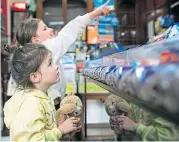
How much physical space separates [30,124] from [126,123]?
1.01 ft

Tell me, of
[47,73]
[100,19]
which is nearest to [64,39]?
[47,73]

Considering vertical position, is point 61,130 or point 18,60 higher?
point 18,60

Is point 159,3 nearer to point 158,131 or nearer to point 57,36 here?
point 57,36

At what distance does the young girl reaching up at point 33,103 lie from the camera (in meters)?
1.08

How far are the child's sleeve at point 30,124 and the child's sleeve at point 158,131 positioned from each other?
354mm

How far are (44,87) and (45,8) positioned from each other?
208 inches

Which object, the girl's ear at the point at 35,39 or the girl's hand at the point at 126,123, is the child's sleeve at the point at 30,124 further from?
the girl's ear at the point at 35,39

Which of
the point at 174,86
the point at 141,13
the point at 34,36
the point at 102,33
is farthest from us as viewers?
the point at 141,13

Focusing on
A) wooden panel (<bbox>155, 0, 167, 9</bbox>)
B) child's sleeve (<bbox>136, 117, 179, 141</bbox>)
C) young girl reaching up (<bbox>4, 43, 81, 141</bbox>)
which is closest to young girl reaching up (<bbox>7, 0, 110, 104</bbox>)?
young girl reaching up (<bbox>4, 43, 81, 141</bbox>)

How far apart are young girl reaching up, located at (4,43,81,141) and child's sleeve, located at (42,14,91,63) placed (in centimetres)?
35

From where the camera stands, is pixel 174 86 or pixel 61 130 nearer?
pixel 174 86

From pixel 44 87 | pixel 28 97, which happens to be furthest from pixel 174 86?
pixel 44 87

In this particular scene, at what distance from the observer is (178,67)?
35cm

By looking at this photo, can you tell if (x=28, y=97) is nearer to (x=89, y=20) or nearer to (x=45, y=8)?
(x=89, y=20)
